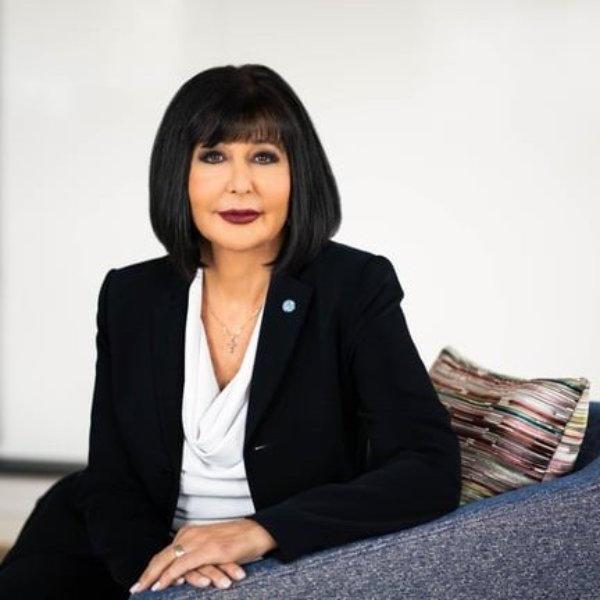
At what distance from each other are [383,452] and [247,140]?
0.55 metres

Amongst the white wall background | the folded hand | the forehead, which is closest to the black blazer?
the folded hand

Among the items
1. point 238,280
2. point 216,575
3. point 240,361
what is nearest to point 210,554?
point 216,575

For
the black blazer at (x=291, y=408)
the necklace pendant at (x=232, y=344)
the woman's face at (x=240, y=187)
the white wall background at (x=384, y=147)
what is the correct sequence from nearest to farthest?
1. the black blazer at (x=291, y=408)
2. the woman's face at (x=240, y=187)
3. the necklace pendant at (x=232, y=344)
4. the white wall background at (x=384, y=147)

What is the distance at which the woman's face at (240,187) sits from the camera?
77.3 inches

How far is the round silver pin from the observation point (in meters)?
2.00

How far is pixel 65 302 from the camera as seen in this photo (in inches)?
185

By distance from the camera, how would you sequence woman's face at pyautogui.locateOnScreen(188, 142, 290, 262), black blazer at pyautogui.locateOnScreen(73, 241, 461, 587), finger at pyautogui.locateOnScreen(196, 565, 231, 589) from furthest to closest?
woman's face at pyautogui.locateOnScreen(188, 142, 290, 262), black blazer at pyautogui.locateOnScreen(73, 241, 461, 587), finger at pyautogui.locateOnScreen(196, 565, 231, 589)

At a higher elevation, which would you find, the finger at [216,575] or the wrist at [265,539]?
the wrist at [265,539]

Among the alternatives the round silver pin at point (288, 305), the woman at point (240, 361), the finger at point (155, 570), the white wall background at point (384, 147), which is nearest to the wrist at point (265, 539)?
the finger at point (155, 570)

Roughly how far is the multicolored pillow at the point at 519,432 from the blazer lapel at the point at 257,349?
0.40 meters

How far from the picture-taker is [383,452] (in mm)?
1879

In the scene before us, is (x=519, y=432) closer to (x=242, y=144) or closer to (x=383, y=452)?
(x=383, y=452)

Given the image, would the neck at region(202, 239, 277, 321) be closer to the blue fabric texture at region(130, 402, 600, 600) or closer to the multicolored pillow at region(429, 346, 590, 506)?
the multicolored pillow at region(429, 346, 590, 506)

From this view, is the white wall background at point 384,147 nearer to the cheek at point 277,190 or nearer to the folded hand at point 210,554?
the cheek at point 277,190
